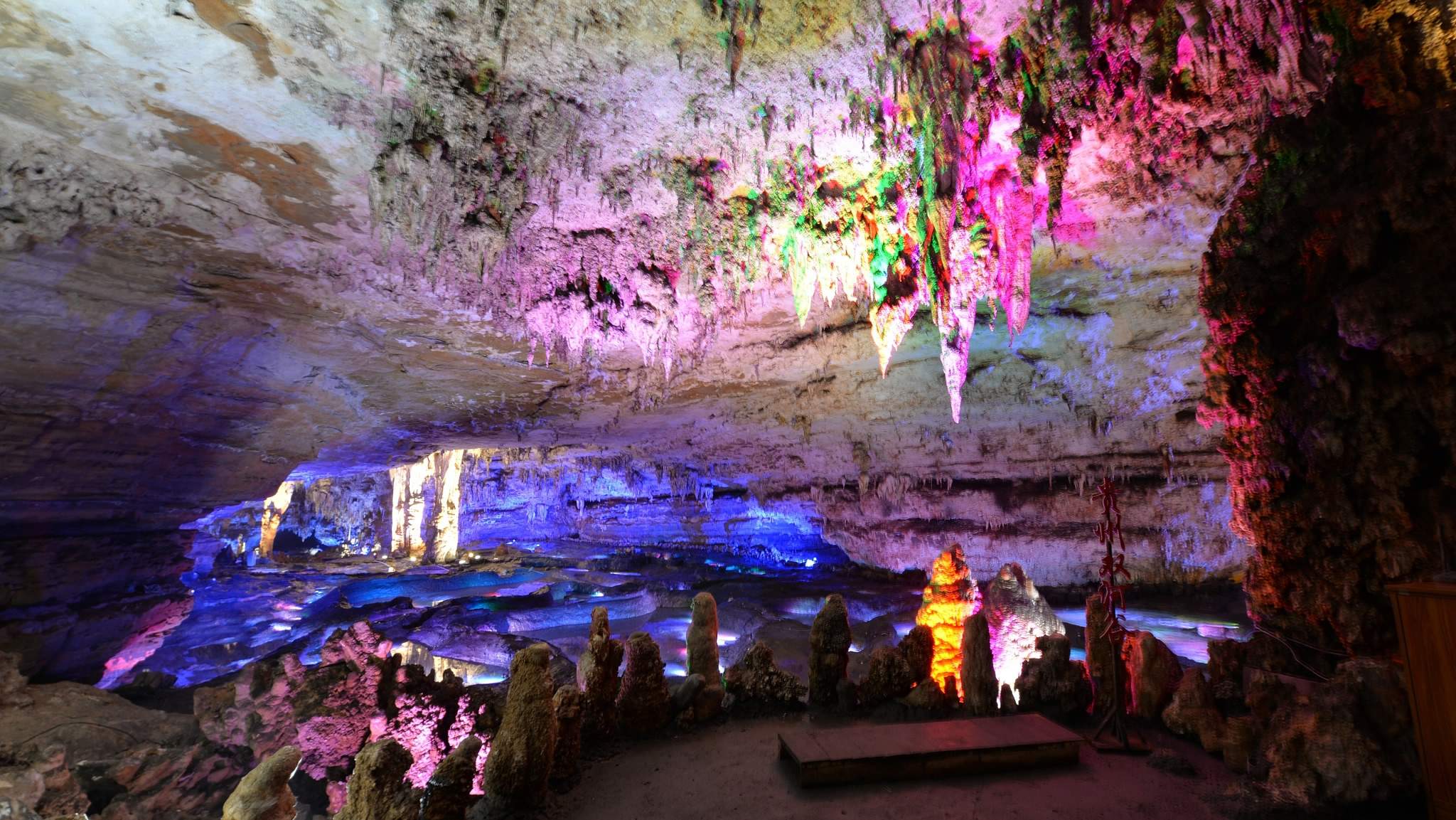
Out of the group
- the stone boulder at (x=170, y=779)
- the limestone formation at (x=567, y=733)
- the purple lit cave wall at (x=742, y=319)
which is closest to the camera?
the purple lit cave wall at (x=742, y=319)

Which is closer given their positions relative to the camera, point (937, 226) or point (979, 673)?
point (937, 226)

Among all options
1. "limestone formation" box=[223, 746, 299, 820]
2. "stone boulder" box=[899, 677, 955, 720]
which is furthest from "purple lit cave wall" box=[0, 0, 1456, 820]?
"stone boulder" box=[899, 677, 955, 720]

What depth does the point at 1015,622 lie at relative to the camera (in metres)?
7.61

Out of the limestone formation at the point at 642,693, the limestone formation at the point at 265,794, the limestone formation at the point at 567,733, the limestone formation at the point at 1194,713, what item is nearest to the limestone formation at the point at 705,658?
the limestone formation at the point at 642,693

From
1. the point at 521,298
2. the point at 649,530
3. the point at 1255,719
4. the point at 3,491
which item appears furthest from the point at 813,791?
the point at 649,530

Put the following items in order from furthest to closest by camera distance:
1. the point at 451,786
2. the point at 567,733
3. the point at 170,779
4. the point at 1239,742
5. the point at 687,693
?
the point at 170,779 < the point at 687,693 < the point at 567,733 < the point at 1239,742 < the point at 451,786

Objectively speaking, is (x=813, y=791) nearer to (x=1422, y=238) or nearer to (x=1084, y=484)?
(x=1422, y=238)

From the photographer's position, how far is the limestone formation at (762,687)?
6.09 m

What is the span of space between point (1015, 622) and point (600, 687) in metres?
4.98

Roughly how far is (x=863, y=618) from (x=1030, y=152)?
11144 mm

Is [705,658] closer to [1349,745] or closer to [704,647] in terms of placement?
[704,647]

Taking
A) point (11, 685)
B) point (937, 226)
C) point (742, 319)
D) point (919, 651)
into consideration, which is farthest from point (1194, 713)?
point (11, 685)

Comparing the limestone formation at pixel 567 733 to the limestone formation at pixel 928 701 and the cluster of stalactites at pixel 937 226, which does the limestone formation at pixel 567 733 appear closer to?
the limestone formation at pixel 928 701

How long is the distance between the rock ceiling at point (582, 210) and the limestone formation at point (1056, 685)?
287cm
